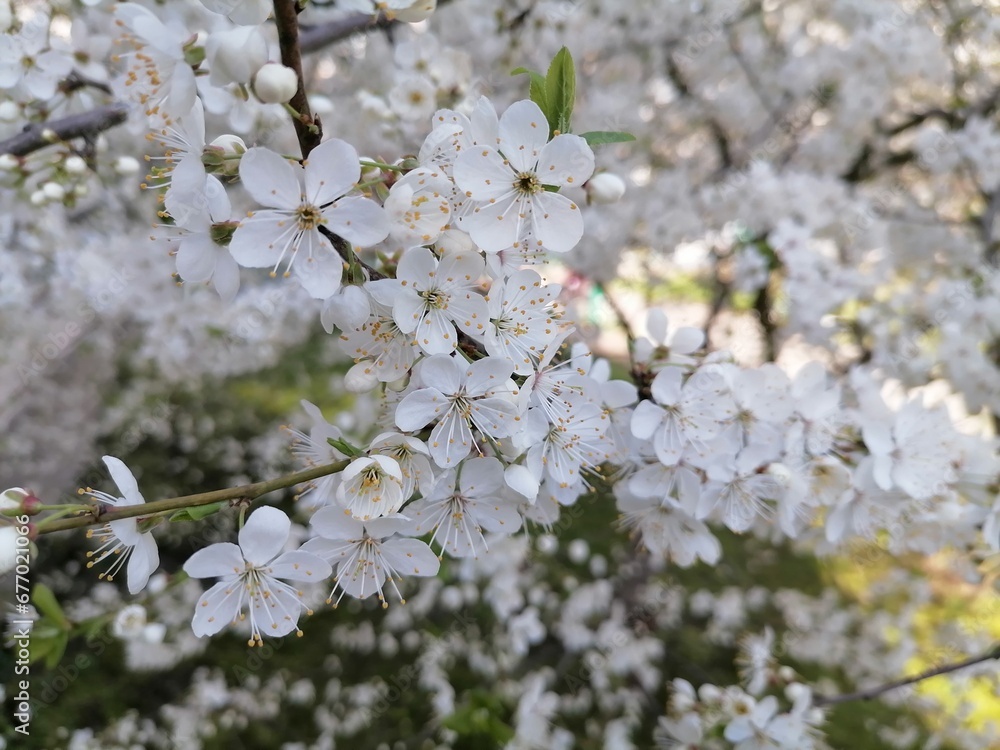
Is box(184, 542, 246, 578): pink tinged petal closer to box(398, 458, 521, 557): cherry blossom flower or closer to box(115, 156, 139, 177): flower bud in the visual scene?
box(398, 458, 521, 557): cherry blossom flower

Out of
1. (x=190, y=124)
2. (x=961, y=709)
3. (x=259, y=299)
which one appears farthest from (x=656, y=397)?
(x=961, y=709)

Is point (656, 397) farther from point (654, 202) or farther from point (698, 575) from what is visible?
point (698, 575)

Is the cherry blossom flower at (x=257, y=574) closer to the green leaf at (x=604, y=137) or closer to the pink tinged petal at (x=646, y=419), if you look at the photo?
the pink tinged petal at (x=646, y=419)

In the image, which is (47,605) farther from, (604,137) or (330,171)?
(604,137)

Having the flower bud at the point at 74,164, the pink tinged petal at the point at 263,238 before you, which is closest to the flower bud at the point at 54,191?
the flower bud at the point at 74,164

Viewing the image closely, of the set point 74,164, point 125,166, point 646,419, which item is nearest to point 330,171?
point 646,419
